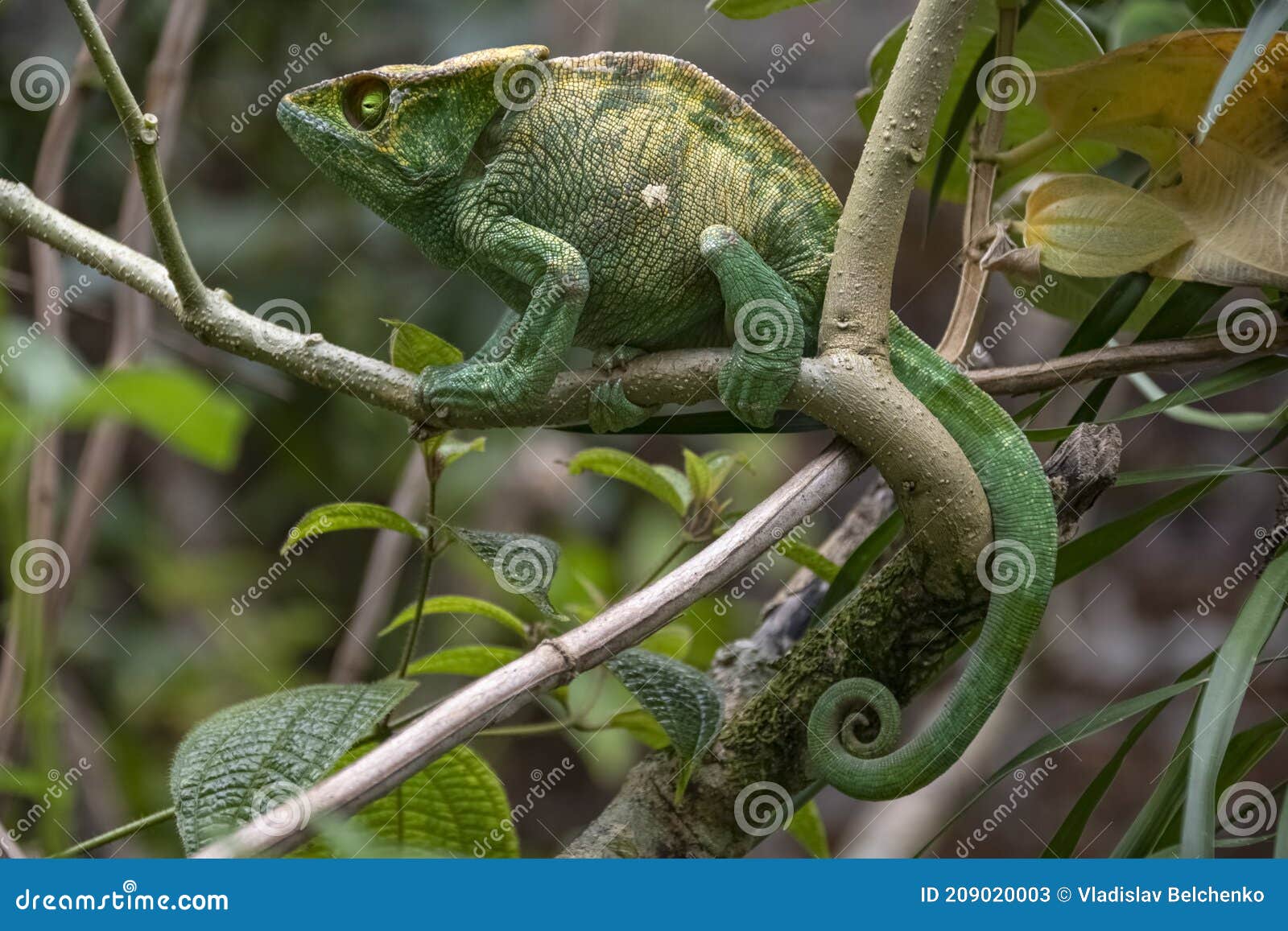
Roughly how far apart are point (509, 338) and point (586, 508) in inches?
98.2

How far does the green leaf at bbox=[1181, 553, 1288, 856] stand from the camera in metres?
1.10

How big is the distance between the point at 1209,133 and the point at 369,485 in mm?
3096

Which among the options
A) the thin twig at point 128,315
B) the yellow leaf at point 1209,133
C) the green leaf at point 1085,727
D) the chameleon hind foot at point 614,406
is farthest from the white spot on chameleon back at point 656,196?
the thin twig at point 128,315

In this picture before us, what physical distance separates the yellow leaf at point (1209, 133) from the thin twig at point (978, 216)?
8 cm

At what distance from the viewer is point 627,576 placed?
139 inches

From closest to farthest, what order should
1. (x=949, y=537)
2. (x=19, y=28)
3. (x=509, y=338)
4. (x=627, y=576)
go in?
(x=949, y=537)
(x=509, y=338)
(x=19, y=28)
(x=627, y=576)

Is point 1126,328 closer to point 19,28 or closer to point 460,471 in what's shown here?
point 460,471

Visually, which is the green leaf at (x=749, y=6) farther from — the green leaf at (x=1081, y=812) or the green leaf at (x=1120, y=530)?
the green leaf at (x=1081, y=812)

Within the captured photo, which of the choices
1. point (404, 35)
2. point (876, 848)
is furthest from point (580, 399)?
point (404, 35)

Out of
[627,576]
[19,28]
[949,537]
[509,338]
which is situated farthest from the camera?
[627,576]

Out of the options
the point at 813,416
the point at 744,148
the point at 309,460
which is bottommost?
the point at 309,460

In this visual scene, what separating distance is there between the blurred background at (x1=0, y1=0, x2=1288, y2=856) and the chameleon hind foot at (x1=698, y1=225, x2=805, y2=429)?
151 centimetres

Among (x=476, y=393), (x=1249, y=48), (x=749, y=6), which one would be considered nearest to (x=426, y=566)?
(x=476, y=393)

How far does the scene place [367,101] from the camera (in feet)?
4.69
